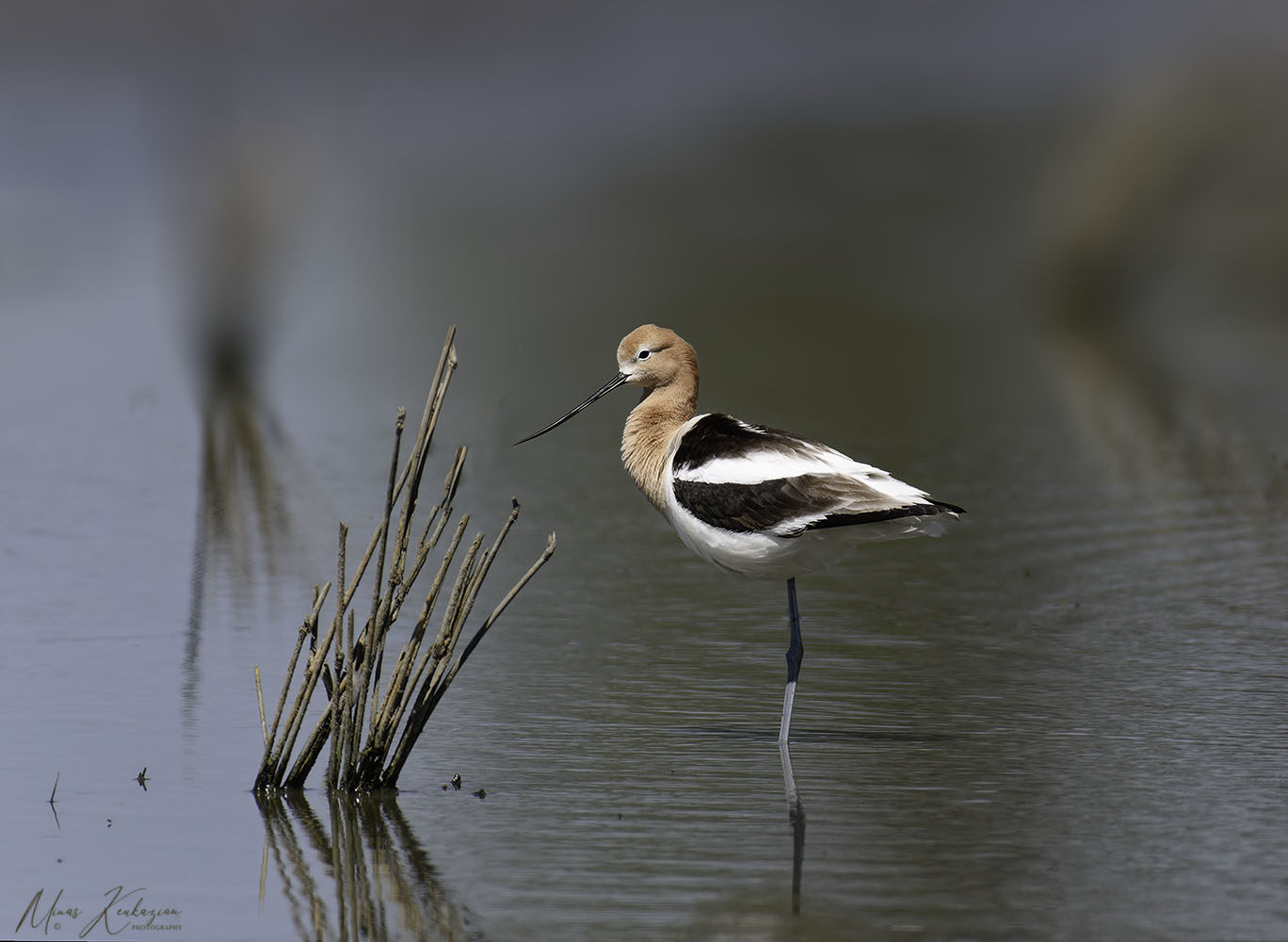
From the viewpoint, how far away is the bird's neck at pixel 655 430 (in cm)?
782

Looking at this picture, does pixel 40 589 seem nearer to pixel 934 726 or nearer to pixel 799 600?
pixel 799 600

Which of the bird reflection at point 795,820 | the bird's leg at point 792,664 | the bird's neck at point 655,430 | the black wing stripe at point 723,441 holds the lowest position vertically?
the bird reflection at point 795,820

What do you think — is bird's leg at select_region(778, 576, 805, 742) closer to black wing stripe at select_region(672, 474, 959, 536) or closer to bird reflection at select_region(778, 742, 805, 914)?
bird reflection at select_region(778, 742, 805, 914)

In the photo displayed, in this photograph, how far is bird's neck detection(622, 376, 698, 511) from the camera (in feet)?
25.6

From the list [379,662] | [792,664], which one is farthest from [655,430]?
[379,662]

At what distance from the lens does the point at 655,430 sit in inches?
316

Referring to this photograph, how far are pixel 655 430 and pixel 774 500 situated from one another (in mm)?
1075

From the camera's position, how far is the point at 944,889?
5.40 meters

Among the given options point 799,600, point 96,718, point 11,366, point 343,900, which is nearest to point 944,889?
point 343,900

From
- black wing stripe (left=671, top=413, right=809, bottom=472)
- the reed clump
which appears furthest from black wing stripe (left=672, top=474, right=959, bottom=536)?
the reed clump

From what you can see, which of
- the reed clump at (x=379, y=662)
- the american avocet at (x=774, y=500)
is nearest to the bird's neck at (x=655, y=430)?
the american avocet at (x=774, y=500)

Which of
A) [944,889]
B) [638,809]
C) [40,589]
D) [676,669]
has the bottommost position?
[944,889]

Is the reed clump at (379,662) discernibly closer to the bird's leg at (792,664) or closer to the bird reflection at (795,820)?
the bird reflection at (795,820)

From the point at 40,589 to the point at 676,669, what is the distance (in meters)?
3.81
